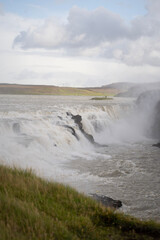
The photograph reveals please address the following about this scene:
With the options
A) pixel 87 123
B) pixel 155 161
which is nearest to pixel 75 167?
pixel 155 161

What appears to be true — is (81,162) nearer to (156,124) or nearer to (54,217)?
(54,217)

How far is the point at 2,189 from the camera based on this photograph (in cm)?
592

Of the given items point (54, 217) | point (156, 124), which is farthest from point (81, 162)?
point (156, 124)

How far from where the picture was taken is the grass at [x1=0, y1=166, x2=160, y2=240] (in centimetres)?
439

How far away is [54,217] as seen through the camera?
5086 millimetres

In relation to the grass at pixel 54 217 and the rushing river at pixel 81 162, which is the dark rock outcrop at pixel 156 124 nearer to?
the rushing river at pixel 81 162

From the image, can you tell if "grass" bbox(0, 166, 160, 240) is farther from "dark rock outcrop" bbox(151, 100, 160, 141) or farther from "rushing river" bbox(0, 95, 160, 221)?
"dark rock outcrop" bbox(151, 100, 160, 141)

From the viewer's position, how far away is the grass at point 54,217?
439 centimetres

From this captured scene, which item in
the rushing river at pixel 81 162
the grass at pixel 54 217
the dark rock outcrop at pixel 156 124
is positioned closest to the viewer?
the grass at pixel 54 217

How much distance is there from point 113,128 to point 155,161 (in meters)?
18.7

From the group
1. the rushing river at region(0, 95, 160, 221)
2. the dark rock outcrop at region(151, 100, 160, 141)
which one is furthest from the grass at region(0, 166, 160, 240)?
the dark rock outcrop at region(151, 100, 160, 141)

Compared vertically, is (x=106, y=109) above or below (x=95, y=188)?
above

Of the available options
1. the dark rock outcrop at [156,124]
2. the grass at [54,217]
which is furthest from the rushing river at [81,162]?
the dark rock outcrop at [156,124]

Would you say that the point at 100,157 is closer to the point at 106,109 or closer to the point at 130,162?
the point at 130,162
